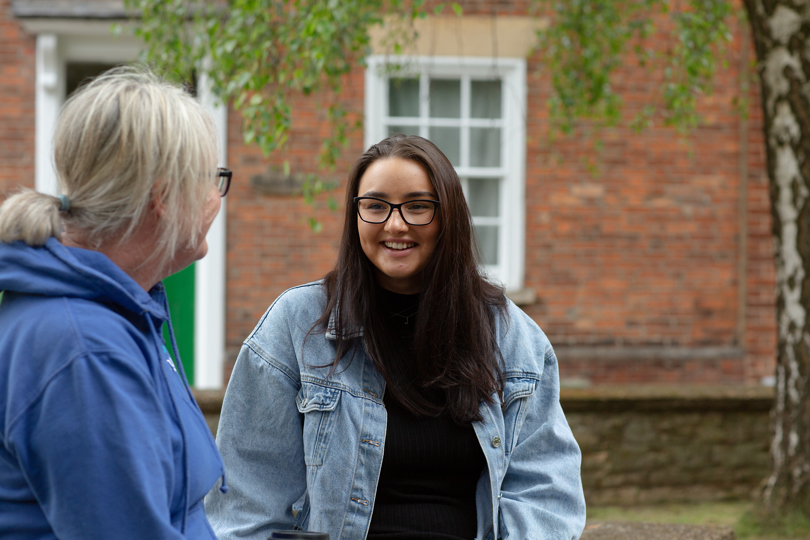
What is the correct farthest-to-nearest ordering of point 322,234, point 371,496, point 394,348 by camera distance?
point 322,234 → point 394,348 → point 371,496

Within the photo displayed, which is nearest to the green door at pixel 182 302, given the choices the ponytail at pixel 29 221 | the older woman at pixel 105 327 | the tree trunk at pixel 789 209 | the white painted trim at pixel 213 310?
the white painted trim at pixel 213 310

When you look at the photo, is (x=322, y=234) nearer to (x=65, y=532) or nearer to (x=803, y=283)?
(x=803, y=283)

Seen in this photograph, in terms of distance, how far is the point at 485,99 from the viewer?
691 cm

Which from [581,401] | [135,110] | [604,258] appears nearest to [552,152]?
[604,258]

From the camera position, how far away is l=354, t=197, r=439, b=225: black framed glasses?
2.00 metres

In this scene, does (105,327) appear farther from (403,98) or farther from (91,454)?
(403,98)

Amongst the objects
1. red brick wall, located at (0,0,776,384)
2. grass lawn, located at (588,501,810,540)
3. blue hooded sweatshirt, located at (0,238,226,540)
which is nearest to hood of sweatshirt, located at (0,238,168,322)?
blue hooded sweatshirt, located at (0,238,226,540)

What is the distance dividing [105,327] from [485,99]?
6141mm

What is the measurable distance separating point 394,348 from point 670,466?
12.7ft

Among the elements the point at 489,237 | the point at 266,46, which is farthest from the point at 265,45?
the point at 489,237

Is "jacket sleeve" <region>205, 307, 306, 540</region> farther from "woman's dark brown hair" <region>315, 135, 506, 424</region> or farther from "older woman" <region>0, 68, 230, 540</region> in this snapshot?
"older woman" <region>0, 68, 230, 540</region>

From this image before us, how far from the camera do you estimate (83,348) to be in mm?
1077

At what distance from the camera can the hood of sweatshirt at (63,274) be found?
112cm

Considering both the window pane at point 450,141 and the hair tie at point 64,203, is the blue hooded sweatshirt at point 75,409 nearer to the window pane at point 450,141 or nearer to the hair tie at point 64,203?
the hair tie at point 64,203
